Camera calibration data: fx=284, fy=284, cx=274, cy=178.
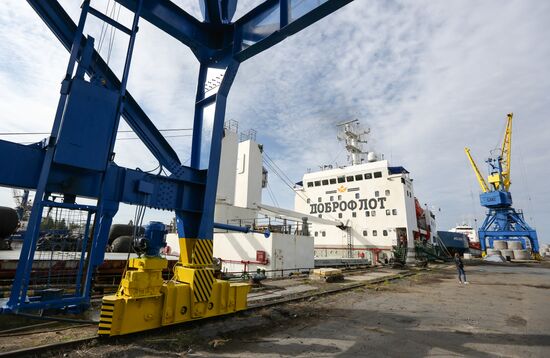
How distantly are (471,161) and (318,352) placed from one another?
55502mm

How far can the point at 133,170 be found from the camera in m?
5.73

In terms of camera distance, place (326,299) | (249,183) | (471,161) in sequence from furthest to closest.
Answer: (471,161) → (249,183) → (326,299)

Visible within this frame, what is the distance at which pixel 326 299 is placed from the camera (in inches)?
361

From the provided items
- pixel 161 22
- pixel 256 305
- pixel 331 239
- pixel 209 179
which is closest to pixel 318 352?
pixel 256 305

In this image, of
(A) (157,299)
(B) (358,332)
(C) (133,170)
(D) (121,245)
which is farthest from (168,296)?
(D) (121,245)

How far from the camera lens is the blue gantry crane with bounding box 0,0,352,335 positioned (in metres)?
4.71

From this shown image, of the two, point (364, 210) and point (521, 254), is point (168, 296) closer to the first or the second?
point (364, 210)

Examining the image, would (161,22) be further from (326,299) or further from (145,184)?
(326,299)

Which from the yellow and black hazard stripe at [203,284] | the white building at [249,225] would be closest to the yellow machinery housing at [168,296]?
the yellow and black hazard stripe at [203,284]

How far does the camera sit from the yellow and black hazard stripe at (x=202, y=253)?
6239 mm

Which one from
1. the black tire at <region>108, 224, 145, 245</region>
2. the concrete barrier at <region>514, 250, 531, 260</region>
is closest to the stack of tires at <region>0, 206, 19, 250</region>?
the black tire at <region>108, 224, 145, 245</region>

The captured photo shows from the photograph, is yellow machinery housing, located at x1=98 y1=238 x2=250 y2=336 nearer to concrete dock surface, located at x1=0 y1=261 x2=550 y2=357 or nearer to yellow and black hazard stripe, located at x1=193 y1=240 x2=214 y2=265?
yellow and black hazard stripe, located at x1=193 y1=240 x2=214 y2=265

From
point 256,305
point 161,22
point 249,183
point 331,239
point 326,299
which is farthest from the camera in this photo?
point 331,239

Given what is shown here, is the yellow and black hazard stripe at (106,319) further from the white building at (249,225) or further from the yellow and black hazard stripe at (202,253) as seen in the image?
the white building at (249,225)
